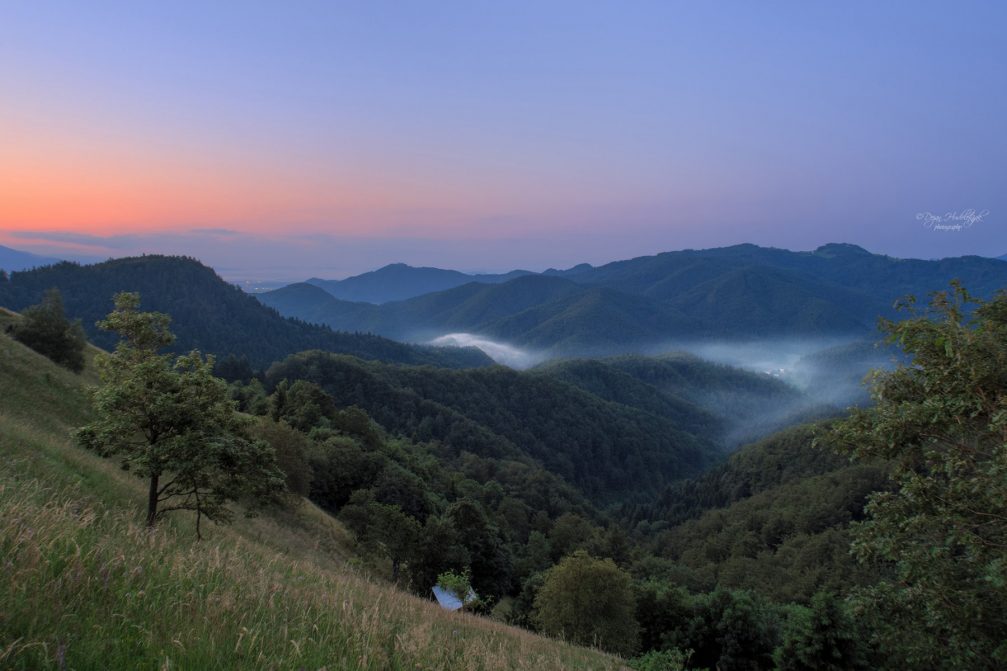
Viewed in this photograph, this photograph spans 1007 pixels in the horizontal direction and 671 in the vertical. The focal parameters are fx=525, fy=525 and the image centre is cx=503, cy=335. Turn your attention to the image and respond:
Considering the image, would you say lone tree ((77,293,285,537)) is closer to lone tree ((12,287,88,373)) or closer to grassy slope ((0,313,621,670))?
grassy slope ((0,313,621,670))

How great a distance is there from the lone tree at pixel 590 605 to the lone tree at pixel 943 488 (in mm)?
25687

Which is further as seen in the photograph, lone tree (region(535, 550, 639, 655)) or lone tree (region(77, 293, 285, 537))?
lone tree (region(535, 550, 639, 655))

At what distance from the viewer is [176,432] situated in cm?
1292

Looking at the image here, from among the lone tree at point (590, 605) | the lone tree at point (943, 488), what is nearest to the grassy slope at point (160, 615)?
the lone tree at point (943, 488)

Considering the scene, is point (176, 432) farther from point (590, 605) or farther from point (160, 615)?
point (590, 605)

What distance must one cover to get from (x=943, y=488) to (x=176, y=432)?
17070 mm

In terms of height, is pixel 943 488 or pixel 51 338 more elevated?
pixel 943 488

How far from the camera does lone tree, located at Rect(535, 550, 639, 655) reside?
34.4 metres

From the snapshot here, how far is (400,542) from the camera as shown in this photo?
39.4 meters

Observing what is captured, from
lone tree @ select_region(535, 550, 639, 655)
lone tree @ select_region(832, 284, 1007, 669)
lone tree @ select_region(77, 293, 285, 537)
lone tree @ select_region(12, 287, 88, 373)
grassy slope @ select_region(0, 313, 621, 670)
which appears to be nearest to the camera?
grassy slope @ select_region(0, 313, 621, 670)

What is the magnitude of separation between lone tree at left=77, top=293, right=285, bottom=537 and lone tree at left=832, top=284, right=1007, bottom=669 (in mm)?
14132

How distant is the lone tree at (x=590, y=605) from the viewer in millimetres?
34375

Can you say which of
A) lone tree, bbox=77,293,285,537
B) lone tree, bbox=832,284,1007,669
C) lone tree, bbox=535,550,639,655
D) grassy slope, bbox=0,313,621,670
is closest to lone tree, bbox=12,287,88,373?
lone tree, bbox=77,293,285,537

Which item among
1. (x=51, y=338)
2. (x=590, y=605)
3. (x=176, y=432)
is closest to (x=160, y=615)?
(x=176, y=432)
